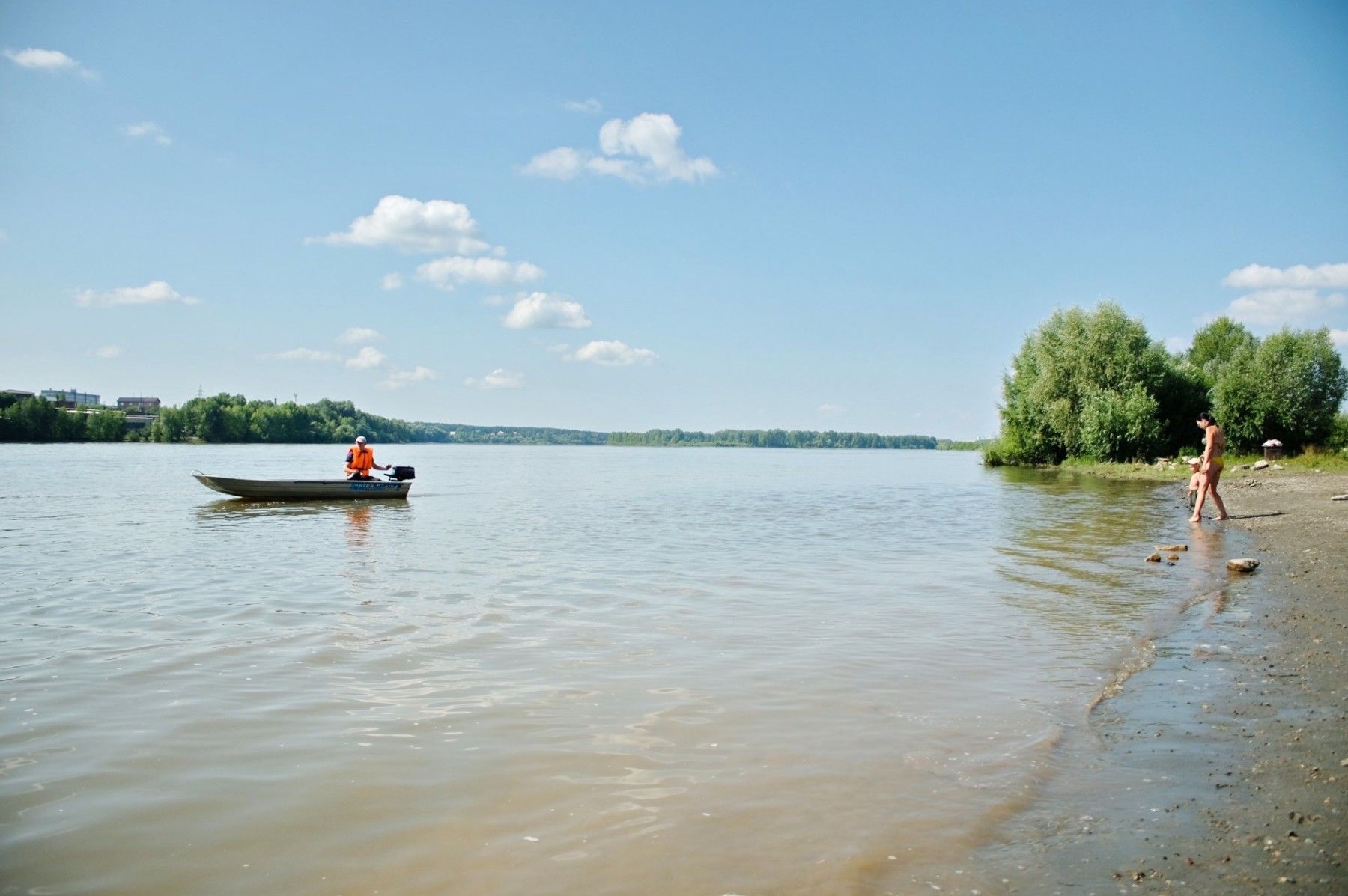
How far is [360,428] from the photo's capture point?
160 meters

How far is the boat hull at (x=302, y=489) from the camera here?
30500 mm

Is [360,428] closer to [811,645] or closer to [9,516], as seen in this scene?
[9,516]

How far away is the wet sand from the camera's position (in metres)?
4.39

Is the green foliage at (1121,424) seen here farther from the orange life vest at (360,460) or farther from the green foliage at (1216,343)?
the orange life vest at (360,460)

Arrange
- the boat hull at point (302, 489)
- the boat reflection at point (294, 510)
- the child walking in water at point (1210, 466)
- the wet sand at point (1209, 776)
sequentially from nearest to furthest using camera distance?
the wet sand at point (1209, 776), the child walking in water at point (1210, 466), the boat reflection at point (294, 510), the boat hull at point (302, 489)

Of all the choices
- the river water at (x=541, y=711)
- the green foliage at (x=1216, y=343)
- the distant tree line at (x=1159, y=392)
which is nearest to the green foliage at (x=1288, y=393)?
the distant tree line at (x=1159, y=392)

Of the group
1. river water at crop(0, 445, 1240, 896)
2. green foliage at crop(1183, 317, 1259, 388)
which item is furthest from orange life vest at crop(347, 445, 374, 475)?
green foliage at crop(1183, 317, 1259, 388)

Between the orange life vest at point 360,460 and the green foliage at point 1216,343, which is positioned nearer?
the orange life vest at point 360,460

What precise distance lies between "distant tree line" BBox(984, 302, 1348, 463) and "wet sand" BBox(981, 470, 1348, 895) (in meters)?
49.4

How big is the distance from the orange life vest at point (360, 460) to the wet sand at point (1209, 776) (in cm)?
2797

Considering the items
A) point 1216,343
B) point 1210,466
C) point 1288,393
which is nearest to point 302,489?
point 1210,466

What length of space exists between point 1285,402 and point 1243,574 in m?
50.2

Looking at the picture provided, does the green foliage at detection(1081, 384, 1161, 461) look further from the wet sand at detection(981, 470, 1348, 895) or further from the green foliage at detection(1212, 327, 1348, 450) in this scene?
the wet sand at detection(981, 470, 1348, 895)

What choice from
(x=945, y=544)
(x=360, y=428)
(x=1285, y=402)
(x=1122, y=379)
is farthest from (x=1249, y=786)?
(x=360, y=428)
